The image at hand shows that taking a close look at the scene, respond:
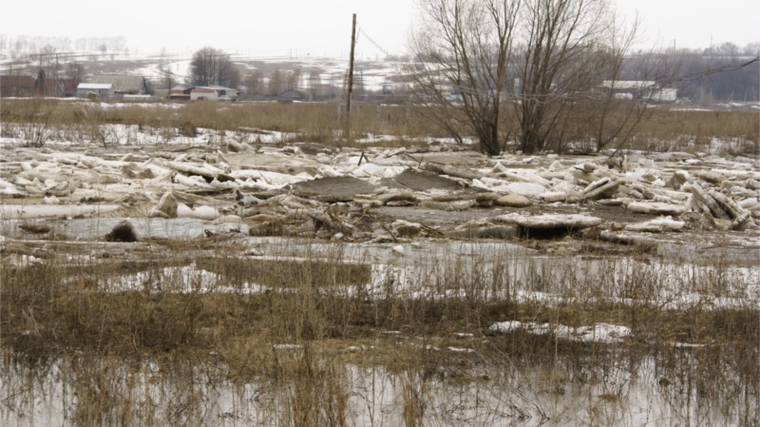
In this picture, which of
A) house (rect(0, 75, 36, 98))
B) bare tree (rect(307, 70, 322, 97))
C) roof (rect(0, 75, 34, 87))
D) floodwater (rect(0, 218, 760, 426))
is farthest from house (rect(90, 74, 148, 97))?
floodwater (rect(0, 218, 760, 426))

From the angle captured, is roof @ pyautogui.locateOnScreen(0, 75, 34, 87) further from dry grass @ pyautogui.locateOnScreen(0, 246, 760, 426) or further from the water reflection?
the water reflection

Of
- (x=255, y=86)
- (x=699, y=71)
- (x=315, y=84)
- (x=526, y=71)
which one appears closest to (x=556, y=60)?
(x=526, y=71)

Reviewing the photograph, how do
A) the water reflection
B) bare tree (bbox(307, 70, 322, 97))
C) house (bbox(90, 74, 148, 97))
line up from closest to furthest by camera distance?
the water reflection < house (bbox(90, 74, 148, 97)) < bare tree (bbox(307, 70, 322, 97))

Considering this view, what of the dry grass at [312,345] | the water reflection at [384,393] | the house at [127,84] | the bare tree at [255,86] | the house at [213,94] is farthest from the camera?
the bare tree at [255,86]

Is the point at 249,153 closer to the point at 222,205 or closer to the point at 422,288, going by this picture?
the point at 222,205

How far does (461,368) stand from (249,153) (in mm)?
13572

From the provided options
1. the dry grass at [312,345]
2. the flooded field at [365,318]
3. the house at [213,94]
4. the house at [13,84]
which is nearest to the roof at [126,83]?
the house at [213,94]

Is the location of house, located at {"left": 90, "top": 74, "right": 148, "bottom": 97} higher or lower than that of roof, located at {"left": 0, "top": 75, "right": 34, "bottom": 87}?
lower

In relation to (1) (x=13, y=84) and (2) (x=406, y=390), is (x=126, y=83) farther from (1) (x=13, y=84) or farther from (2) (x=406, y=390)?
(2) (x=406, y=390)

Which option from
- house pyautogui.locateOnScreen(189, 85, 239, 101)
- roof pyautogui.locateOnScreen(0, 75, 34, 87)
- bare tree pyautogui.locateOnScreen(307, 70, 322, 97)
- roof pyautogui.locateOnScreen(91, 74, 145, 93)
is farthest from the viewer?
bare tree pyautogui.locateOnScreen(307, 70, 322, 97)

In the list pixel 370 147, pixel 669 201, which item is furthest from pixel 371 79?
pixel 669 201

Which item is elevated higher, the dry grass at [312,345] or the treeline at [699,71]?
the treeline at [699,71]

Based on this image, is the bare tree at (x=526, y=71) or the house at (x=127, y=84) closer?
the bare tree at (x=526, y=71)

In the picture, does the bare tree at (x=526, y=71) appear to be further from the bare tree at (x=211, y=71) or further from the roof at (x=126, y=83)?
the bare tree at (x=211, y=71)
